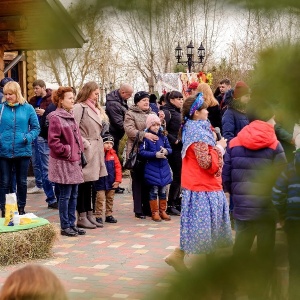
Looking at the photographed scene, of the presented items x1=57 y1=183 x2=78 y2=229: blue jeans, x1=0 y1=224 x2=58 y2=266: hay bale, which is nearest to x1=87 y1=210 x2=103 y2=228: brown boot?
x1=57 y1=183 x2=78 y2=229: blue jeans

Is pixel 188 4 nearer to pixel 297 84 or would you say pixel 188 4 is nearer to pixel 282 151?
pixel 297 84

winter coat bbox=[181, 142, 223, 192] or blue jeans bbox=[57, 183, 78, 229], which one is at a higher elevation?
winter coat bbox=[181, 142, 223, 192]

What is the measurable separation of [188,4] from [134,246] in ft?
18.6

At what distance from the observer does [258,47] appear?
93 cm

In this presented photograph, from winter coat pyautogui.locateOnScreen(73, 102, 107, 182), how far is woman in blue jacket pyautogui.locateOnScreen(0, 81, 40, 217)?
30.8 inches

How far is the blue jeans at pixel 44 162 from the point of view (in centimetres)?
841

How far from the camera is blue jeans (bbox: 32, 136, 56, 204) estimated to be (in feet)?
27.6

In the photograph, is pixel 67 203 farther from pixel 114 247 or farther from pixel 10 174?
pixel 10 174

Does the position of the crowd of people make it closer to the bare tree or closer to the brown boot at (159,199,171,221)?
the brown boot at (159,199,171,221)

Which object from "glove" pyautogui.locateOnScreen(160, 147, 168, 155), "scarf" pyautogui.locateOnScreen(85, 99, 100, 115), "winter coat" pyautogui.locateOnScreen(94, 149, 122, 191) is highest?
"scarf" pyautogui.locateOnScreen(85, 99, 100, 115)

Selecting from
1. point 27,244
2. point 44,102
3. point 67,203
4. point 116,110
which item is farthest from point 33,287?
point 44,102

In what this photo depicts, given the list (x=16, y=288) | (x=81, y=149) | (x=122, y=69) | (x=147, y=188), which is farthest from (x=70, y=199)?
(x=122, y=69)

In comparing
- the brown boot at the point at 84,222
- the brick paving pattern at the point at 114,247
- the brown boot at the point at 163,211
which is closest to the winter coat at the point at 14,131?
the brown boot at the point at 84,222

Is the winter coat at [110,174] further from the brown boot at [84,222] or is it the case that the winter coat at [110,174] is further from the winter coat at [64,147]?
the winter coat at [64,147]
